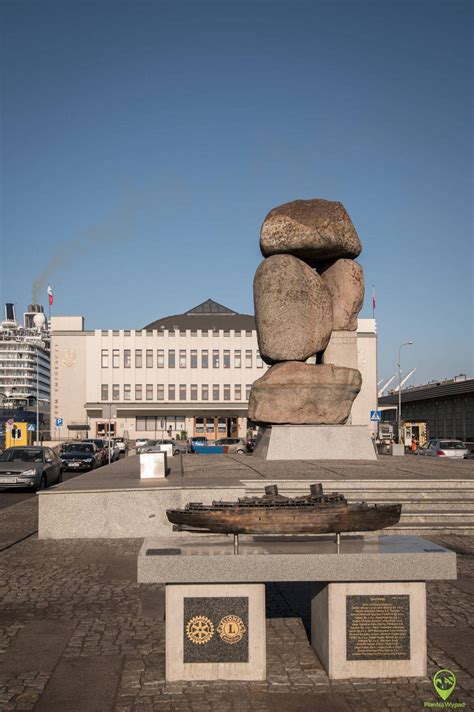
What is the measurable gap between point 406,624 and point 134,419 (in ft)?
257

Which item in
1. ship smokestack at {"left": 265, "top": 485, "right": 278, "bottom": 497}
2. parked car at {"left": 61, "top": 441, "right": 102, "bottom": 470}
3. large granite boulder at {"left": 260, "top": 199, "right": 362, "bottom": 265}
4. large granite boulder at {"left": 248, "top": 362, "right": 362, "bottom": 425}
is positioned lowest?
parked car at {"left": 61, "top": 441, "right": 102, "bottom": 470}

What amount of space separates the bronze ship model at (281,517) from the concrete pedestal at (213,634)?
1.47 feet

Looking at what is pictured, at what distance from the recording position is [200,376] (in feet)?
274

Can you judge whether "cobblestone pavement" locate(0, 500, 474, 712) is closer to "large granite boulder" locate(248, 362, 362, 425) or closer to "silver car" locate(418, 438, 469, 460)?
"large granite boulder" locate(248, 362, 362, 425)

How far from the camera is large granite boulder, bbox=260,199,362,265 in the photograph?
61.3ft

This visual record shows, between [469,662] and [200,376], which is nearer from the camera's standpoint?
[469,662]

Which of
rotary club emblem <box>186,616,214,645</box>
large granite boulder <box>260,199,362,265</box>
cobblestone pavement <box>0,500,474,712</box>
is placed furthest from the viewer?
large granite boulder <box>260,199,362,265</box>

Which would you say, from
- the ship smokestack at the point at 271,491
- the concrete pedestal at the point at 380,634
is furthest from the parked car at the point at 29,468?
the concrete pedestal at the point at 380,634

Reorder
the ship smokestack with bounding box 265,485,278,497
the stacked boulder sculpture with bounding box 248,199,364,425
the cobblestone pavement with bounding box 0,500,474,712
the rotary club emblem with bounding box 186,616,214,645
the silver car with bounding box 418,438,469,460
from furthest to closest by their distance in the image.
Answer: the silver car with bounding box 418,438,469,460 → the stacked boulder sculpture with bounding box 248,199,364,425 → the ship smokestack with bounding box 265,485,278,497 → the rotary club emblem with bounding box 186,616,214,645 → the cobblestone pavement with bounding box 0,500,474,712

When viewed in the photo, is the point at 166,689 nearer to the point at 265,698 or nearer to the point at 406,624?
the point at 265,698

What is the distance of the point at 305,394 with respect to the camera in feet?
60.3

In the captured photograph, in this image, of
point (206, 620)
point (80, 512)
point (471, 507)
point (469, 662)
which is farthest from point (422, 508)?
point (206, 620)

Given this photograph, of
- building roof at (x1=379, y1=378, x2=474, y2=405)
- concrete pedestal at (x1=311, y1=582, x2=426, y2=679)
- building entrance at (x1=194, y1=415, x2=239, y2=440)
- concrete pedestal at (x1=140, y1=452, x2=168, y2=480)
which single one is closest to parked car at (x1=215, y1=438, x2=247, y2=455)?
building roof at (x1=379, y1=378, x2=474, y2=405)

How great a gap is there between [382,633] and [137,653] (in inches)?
81.8
